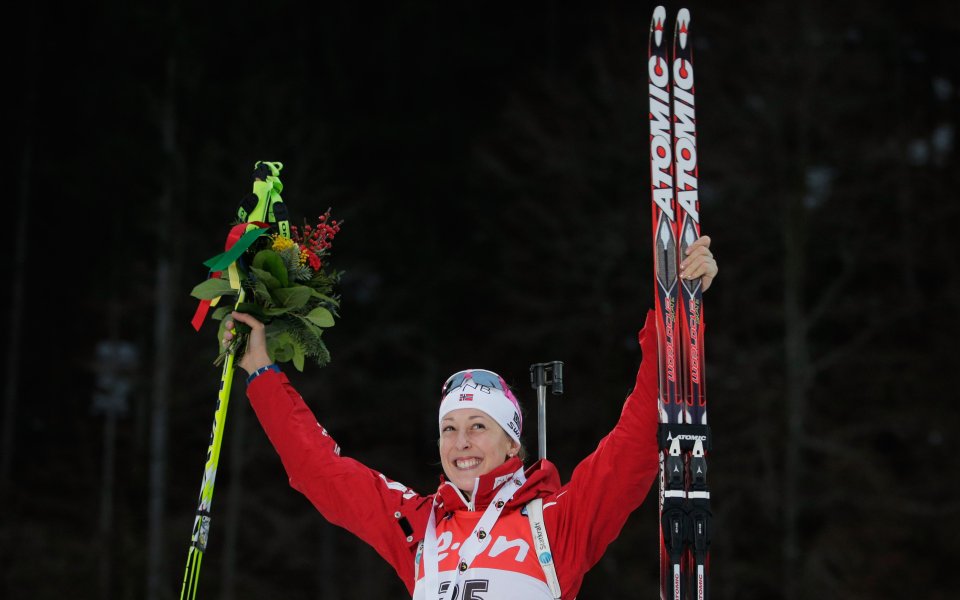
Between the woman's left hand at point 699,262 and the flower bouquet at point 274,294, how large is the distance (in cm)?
109

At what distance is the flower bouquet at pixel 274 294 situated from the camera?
404 centimetres

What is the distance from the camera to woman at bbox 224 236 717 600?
3699 mm

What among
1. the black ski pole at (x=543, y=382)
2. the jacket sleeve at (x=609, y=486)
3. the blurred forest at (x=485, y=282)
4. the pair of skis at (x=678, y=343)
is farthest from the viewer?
the blurred forest at (x=485, y=282)

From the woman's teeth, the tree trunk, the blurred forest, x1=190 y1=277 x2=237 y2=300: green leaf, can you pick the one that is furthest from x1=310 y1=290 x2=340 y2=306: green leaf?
the tree trunk

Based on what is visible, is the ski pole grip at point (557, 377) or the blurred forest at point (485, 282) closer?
the ski pole grip at point (557, 377)

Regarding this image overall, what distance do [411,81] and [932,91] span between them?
8.52 meters

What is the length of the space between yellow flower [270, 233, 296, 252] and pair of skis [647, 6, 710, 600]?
1.16 metres

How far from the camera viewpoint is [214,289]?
4.04 meters

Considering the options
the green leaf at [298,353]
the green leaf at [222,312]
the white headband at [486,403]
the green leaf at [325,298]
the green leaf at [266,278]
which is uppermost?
the green leaf at [266,278]

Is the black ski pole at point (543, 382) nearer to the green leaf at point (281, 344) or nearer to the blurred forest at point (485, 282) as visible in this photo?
the green leaf at point (281, 344)

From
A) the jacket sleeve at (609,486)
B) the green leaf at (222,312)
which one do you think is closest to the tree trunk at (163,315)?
the green leaf at (222,312)

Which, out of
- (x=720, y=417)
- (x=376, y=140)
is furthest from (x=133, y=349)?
(x=720, y=417)

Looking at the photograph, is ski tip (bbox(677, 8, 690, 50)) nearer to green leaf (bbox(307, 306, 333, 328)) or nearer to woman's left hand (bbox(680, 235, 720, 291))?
woman's left hand (bbox(680, 235, 720, 291))

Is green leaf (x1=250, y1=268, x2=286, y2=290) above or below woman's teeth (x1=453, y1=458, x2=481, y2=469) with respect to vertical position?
above
